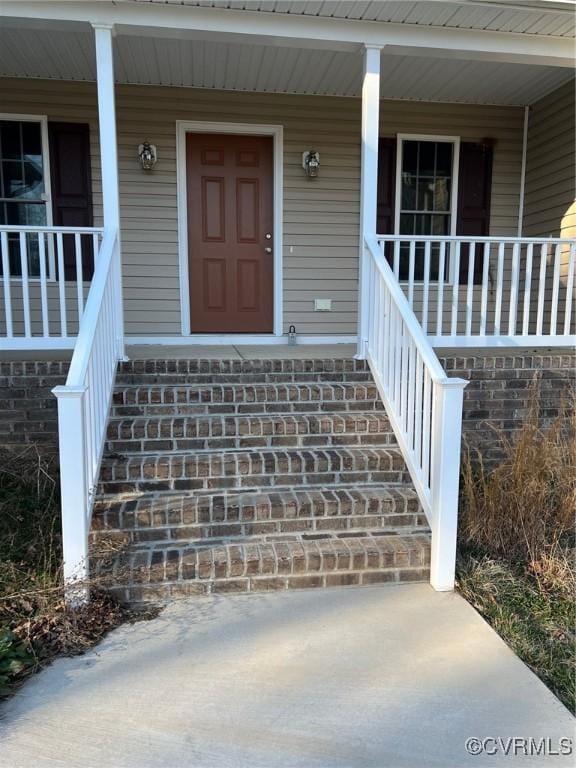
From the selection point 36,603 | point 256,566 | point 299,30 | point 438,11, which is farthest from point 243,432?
point 438,11

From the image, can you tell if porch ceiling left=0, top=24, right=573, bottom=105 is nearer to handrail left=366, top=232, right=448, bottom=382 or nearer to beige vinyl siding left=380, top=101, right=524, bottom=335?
beige vinyl siding left=380, top=101, right=524, bottom=335

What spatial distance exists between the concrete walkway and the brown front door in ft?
11.4

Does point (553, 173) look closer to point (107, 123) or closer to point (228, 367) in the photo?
point (228, 367)

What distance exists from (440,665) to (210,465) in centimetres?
160

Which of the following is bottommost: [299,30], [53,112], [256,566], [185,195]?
[256,566]

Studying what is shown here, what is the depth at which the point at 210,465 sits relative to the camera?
3.06m

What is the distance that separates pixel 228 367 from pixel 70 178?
2764 mm

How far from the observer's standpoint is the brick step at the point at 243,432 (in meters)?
3.23

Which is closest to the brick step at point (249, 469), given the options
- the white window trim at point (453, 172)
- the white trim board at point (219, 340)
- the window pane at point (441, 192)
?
the white trim board at point (219, 340)

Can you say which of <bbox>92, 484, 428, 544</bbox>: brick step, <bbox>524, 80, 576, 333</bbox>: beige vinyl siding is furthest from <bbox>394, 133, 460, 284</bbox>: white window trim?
<bbox>92, 484, 428, 544</bbox>: brick step

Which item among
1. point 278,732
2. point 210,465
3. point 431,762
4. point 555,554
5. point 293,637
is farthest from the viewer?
point 210,465

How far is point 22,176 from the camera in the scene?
4996 millimetres

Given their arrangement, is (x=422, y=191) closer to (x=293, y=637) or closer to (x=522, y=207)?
(x=522, y=207)

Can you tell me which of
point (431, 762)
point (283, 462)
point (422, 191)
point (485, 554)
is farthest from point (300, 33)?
point (431, 762)
